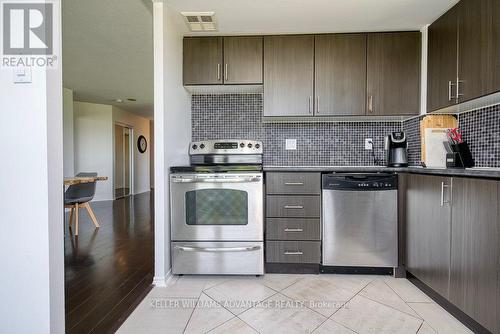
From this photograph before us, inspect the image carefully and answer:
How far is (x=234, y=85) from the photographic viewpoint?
2402 mm

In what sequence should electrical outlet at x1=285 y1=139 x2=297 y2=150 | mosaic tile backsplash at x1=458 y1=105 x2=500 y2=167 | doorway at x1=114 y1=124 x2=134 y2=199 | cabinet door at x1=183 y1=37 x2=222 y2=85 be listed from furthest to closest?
doorway at x1=114 y1=124 x2=134 y2=199, electrical outlet at x1=285 y1=139 x2=297 y2=150, cabinet door at x1=183 y1=37 x2=222 y2=85, mosaic tile backsplash at x1=458 y1=105 x2=500 y2=167

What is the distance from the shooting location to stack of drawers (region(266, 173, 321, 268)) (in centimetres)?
206

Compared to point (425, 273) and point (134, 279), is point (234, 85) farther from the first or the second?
point (425, 273)

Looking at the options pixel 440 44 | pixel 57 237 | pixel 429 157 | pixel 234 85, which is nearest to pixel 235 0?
pixel 234 85

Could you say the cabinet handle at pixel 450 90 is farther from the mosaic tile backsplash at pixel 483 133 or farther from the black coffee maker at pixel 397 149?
the black coffee maker at pixel 397 149

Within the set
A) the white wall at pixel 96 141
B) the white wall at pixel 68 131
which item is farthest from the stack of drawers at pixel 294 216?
the white wall at pixel 96 141

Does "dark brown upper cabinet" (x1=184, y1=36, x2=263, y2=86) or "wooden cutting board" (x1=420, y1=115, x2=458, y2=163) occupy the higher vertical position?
"dark brown upper cabinet" (x1=184, y1=36, x2=263, y2=86)

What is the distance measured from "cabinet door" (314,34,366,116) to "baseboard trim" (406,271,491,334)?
1.47 m

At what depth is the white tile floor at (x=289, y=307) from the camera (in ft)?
4.79

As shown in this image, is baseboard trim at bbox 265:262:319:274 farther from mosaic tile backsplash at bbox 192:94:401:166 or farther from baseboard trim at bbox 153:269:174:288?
mosaic tile backsplash at bbox 192:94:401:166

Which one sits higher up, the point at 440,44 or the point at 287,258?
the point at 440,44


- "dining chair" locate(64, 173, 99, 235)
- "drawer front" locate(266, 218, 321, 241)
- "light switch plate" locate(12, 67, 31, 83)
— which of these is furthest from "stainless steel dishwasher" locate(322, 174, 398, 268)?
"dining chair" locate(64, 173, 99, 235)

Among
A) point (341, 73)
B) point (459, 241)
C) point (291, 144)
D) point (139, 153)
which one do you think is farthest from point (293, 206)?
point (139, 153)

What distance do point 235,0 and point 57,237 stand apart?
6.16ft
